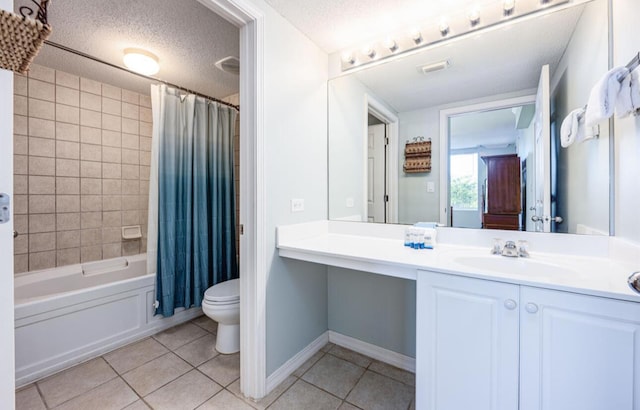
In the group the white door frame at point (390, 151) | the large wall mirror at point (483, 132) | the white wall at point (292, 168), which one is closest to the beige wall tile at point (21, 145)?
the white wall at point (292, 168)

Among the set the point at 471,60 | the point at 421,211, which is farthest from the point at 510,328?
the point at 471,60

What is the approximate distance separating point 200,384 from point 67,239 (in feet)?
6.19

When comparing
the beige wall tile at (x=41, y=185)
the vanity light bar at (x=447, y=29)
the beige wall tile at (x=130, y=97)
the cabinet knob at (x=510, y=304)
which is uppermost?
the beige wall tile at (x=130, y=97)

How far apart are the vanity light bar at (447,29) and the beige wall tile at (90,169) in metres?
2.43

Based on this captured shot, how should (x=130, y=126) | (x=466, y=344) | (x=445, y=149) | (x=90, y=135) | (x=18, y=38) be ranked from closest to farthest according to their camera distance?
(x=18, y=38)
(x=466, y=344)
(x=445, y=149)
(x=90, y=135)
(x=130, y=126)

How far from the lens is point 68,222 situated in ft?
7.77

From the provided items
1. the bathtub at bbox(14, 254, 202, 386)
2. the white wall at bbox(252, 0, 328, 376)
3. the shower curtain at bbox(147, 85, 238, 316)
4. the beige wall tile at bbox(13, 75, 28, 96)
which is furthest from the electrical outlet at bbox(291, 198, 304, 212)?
the beige wall tile at bbox(13, 75, 28, 96)

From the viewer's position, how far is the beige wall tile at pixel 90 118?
2.42 m

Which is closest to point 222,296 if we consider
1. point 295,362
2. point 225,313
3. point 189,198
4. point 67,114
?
point 225,313

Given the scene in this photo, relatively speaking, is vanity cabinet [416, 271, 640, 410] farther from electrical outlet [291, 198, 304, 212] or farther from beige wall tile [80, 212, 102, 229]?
beige wall tile [80, 212, 102, 229]

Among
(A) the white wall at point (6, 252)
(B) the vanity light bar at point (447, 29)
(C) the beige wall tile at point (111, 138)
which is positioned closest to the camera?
(A) the white wall at point (6, 252)

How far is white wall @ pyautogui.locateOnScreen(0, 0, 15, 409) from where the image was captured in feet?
2.51

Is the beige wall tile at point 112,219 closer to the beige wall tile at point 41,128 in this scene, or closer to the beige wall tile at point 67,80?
the beige wall tile at point 41,128

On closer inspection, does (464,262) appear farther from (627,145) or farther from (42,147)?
(42,147)
